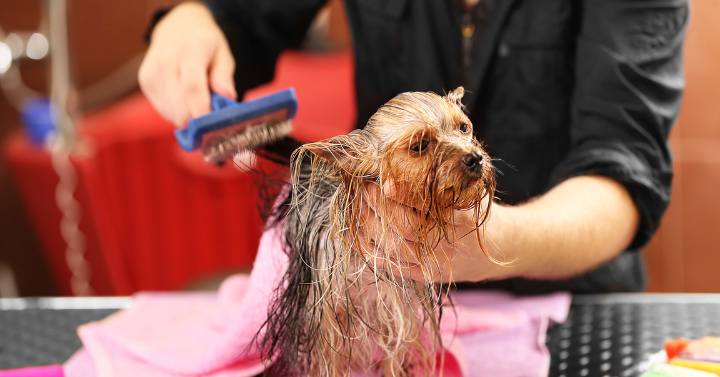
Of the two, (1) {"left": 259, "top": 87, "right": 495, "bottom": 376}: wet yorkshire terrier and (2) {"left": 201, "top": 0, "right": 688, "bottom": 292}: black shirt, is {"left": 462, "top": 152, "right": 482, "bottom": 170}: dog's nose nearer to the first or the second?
(1) {"left": 259, "top": 87, "right": 495, "bottom": 376}: wet yorkshire terrier

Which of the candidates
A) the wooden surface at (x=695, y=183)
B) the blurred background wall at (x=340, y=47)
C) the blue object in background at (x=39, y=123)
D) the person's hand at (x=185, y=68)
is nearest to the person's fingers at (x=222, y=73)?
the person's hand at (x=185, y=68)

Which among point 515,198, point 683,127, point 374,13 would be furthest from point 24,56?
point 683,127

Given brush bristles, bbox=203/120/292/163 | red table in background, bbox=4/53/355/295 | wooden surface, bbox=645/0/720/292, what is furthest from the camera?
wooden surface, bbox=645/0/720/292

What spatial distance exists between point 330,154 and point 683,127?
1.46m

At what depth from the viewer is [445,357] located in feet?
2.54

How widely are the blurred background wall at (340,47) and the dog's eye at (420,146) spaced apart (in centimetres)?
125

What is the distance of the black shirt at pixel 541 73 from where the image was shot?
89 cm

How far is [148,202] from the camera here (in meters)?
1.72

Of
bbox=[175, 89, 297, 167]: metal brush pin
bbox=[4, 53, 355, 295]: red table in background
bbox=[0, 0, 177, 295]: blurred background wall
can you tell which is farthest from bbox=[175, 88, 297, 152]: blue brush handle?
bbox=[0, 0, 177, 295]: blurred background wall

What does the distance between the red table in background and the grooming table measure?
0.63 m

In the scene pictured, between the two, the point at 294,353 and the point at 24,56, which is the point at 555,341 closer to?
the point at 294,353

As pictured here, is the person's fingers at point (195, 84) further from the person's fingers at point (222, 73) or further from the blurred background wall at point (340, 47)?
the blurred background wall at point (340, 47)

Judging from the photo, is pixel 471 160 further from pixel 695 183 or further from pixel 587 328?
pixel 695 183

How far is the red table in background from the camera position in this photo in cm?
168
